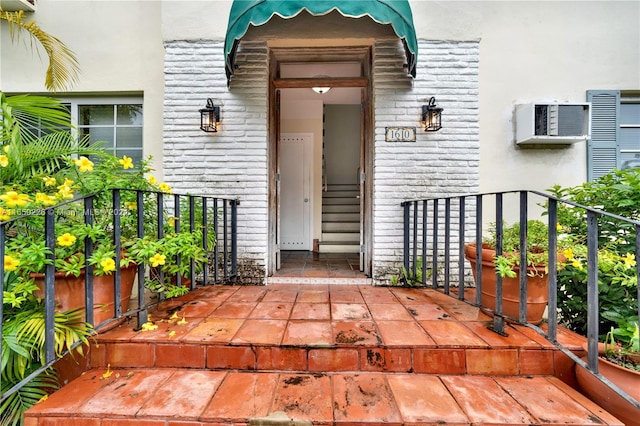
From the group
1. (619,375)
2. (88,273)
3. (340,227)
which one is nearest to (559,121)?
(619,375)

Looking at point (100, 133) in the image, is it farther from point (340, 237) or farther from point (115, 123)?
point (340, 237)

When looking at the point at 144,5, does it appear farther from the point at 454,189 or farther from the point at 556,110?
the point at 556,110

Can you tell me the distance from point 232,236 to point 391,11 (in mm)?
2452

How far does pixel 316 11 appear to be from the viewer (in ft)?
7.15

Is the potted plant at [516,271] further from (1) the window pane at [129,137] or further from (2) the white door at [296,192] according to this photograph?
(1) the window pane at [129,137]

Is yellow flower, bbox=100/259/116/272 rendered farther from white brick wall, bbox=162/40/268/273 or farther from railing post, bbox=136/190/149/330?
white brick wall, bbox=162/40/268/273

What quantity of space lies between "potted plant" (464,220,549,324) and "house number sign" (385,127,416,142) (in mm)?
1324

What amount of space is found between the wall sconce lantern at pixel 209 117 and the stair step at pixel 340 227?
9.37 feet

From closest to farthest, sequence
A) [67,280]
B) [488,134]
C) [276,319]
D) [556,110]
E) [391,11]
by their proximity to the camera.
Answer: [67,280]
[276,319]
[391,11]
[556,110]
[488,134]

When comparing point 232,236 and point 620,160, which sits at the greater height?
point 620,160

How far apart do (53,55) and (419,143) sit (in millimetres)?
3972

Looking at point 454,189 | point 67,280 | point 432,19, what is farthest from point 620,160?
point 67,280

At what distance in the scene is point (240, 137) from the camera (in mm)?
2982

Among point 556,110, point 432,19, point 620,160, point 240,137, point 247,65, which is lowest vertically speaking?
point 620,160
